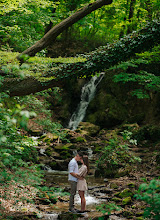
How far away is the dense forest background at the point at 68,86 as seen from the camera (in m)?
4.86

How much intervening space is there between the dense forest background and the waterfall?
0.52 m

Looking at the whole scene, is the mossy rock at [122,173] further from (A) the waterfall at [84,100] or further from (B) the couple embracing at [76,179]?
(A) the waterfall at [84,100]

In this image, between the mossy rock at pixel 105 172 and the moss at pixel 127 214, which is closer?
the moss at pixel 127 214

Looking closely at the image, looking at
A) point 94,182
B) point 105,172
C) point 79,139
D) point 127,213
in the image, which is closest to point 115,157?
point 105,172

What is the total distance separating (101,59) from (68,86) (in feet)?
46.1

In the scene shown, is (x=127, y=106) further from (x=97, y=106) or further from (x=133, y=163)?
(x=133, y=163)

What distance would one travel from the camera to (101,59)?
302 inches

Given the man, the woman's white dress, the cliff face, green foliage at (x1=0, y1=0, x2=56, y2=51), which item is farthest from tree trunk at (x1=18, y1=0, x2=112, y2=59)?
the cliff face

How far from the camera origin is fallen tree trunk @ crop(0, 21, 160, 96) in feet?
24.5

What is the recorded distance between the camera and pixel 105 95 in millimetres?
19688

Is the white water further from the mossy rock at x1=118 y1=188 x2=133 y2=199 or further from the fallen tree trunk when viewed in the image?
the fallen tree trunk

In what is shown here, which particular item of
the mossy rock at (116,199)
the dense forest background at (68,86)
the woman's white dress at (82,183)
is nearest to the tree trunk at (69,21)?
the dense forest background at (68,86)

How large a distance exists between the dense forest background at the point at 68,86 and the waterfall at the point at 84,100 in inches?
20.6

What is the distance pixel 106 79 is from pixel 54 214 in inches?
634
